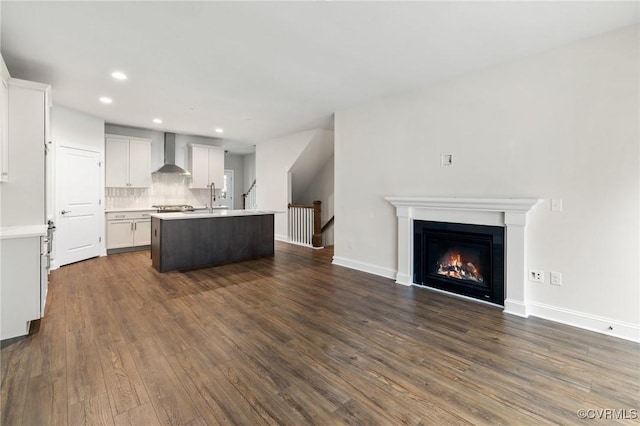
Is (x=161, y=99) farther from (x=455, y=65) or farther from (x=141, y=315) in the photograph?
(x=455, y=65)

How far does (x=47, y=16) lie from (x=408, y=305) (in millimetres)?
4422

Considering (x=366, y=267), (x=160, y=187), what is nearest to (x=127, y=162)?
(x=160, y=187)

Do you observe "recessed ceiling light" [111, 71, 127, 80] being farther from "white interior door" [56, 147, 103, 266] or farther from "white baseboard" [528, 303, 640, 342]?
"white baseboard" [528, 303, 640, 342]

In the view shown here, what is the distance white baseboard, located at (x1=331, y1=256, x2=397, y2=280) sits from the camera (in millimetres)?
4461

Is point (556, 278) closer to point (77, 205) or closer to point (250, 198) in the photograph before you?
point (77, 205)

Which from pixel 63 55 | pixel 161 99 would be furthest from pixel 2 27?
pixel 161 99

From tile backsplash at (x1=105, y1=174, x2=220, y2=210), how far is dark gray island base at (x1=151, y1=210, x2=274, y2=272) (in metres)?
→ 2.21

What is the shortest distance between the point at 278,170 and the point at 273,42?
4.94 metres

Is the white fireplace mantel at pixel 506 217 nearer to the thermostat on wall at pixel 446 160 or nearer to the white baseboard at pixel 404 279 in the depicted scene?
the thermostat on wall at pixel 446 160

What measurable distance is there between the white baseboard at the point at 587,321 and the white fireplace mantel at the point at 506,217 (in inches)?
5.6

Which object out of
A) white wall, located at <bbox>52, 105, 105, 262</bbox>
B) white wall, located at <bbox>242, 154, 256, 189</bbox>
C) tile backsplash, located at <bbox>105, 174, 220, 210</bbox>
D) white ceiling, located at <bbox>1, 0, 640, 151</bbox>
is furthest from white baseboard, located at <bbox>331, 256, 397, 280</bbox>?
white wall, located at <bbox>242, 154, 256, 189</bbox>

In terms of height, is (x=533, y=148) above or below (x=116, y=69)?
below

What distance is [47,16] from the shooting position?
246 centimetres

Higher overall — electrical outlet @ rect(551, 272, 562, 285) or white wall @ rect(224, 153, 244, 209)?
white wall @ rect(224, 153, 244, 209)
